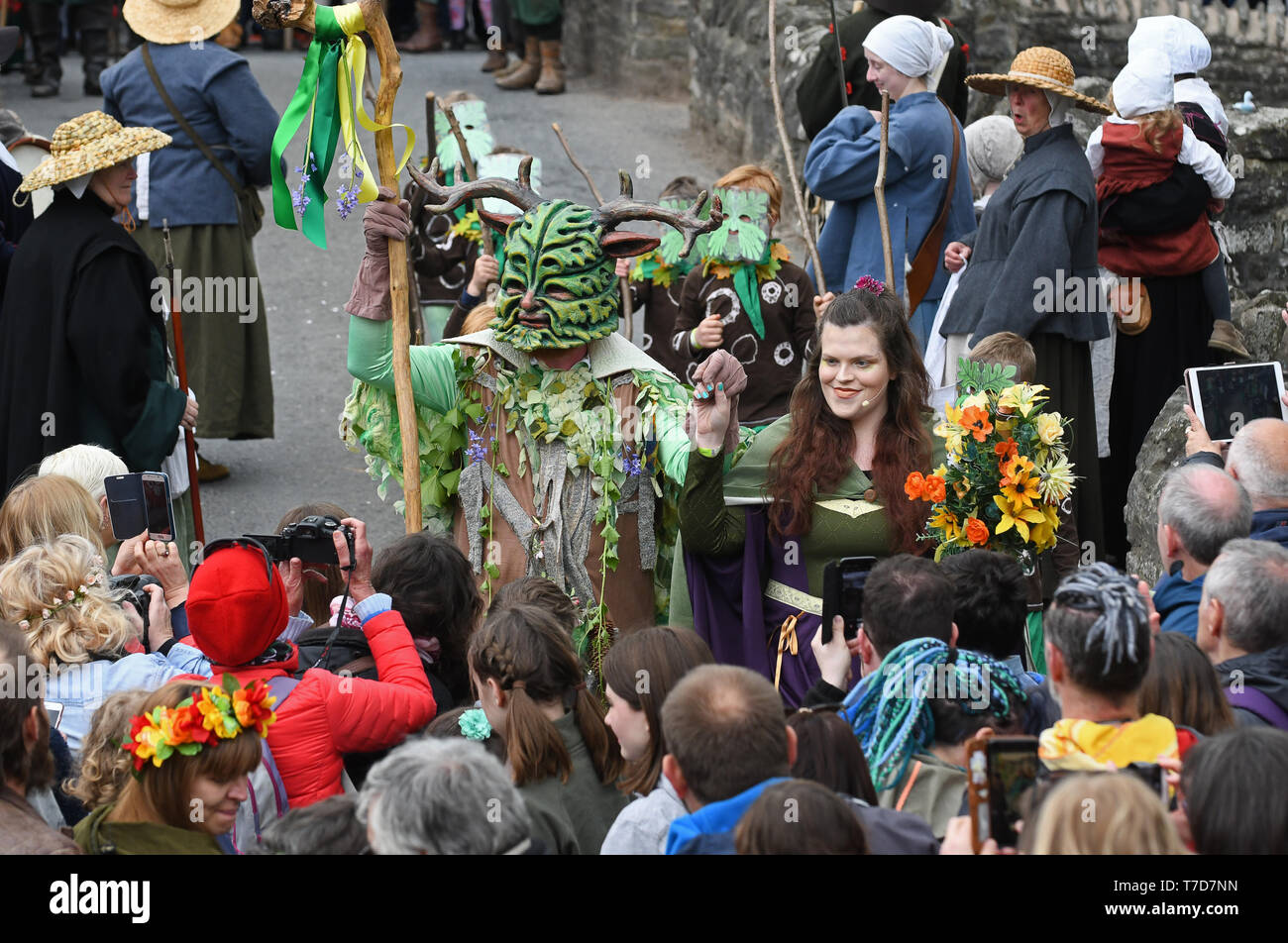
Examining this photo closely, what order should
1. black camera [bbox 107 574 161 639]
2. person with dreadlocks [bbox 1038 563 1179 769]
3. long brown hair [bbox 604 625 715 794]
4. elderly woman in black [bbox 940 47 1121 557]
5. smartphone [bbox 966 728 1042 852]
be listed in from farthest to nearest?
elderly woman in black [bbox 940 47 1121 557] < black camera [bbox 107 574 161 639] < long brown hair [bbox 604 625 715 794] < person with dreadlocks [bbox 1038 563 1179 769] < smartphone [bbox 966 728 1042 852]

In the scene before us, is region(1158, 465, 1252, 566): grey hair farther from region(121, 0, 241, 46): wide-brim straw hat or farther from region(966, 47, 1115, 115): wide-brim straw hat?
region(121, 0, 241, 46): wide-brim straw hat

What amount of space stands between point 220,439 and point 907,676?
253 inches

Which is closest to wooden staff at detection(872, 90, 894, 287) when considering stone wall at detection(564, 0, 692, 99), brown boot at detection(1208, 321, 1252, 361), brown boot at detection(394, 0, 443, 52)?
brown boot at detection(1208, 321, 1252, 361)

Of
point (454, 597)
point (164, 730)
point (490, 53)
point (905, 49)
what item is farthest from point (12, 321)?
point (490, 53)

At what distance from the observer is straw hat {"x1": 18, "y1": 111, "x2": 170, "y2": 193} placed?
558cm

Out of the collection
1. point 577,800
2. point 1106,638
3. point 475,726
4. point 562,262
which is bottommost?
point 577,800

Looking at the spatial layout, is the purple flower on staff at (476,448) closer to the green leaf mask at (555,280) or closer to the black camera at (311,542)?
the green leaf mask at (555,280)

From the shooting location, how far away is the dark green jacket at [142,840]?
303 cm

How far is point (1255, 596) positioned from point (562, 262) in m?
2.11

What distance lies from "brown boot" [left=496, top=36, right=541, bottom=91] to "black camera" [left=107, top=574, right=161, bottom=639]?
10477 mm

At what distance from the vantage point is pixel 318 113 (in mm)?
4762

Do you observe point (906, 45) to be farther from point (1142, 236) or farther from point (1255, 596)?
point (1255, 596)

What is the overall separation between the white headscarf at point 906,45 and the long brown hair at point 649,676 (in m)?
3.74

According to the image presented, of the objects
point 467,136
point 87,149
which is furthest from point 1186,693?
point 467,136
